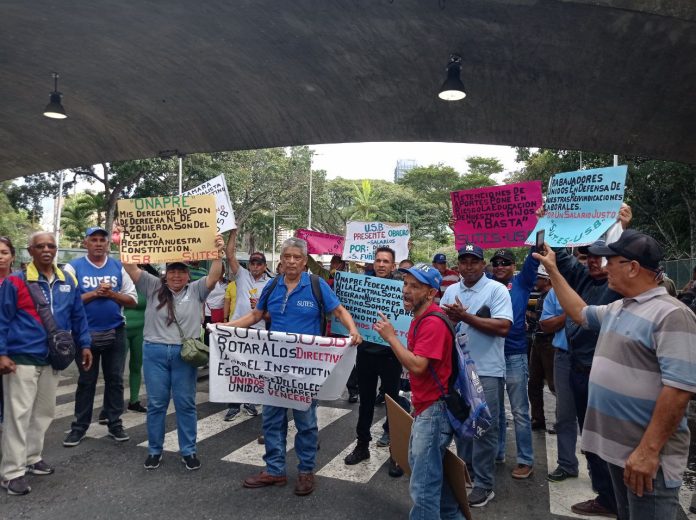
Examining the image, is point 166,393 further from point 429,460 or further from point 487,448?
point 487,448

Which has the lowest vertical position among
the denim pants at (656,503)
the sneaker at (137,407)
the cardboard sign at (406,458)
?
the sneaker at (137,407)

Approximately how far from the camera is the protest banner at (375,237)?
27.7 ft

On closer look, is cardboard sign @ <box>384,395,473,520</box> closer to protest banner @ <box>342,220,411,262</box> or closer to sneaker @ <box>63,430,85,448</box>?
sneaker @ <box>63,430,85,448</box>

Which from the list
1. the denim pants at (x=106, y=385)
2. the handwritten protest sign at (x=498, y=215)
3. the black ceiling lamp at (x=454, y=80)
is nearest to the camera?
the denim pants at (x=106, y=385)

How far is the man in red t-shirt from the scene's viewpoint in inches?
115

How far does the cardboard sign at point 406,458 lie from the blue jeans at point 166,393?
2024mm

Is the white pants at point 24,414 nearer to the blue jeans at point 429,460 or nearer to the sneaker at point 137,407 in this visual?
the sneaker at point 137,407

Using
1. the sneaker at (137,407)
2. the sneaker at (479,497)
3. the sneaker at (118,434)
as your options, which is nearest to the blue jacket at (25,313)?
the sneaker at (118,434)

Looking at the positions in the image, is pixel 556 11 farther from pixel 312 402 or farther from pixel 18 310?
pixel 18 310

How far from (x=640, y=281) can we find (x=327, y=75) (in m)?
Answer: 5.60

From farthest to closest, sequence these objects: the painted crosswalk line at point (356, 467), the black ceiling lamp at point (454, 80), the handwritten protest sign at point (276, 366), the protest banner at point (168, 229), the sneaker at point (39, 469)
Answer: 1. the black ceiling lamp at point (454, 80)
2. the protest banner at point (168, 229)
3. the painted crosswalk line at point (356, 467)
4. the sneaker at point (39, 469)
5. the handwritten protest sign at point (276, 366)

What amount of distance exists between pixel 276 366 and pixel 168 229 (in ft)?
5.93

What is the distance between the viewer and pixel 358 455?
4754 mm

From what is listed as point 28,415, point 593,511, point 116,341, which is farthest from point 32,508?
point 593,511
